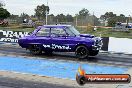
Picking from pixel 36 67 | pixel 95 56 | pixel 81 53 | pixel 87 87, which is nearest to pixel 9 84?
pixel 87 87

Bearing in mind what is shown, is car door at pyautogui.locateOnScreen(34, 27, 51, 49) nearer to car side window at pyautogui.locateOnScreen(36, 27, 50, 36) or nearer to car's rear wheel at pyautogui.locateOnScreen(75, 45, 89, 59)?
car side window at pyautogui.locateOnScreen(36, 27, 50, 36)

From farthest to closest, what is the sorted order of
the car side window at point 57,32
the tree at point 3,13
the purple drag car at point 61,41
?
1. the tree at point 3,13
2. the car side window at point 57,32
3. the purple drag car at point 61,41

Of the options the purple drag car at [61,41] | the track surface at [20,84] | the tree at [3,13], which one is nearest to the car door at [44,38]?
the purple drag car at [61,41]

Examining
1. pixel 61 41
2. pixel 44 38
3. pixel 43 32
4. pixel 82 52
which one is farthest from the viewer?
pixel 43 32

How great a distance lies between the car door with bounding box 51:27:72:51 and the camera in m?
16.5

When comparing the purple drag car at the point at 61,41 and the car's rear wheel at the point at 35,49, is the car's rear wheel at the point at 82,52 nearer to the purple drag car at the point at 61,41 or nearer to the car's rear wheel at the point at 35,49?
the purple drag car at the point at 61,41

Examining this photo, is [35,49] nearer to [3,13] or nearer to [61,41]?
[61,41]

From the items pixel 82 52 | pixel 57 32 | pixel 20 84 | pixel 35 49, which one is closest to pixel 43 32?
pixel 57 32

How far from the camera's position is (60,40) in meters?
16.6

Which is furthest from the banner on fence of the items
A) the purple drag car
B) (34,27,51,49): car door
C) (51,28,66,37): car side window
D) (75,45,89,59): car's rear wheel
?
(75,45,89,59): car's rear wheel

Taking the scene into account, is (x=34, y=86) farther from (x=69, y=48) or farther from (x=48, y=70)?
(x=69, y=48)

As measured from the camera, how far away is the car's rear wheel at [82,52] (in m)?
16.1

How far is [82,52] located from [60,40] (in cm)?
137

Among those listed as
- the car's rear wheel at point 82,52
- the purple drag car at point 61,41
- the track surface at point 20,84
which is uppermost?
the purple drag car at point 61,41
